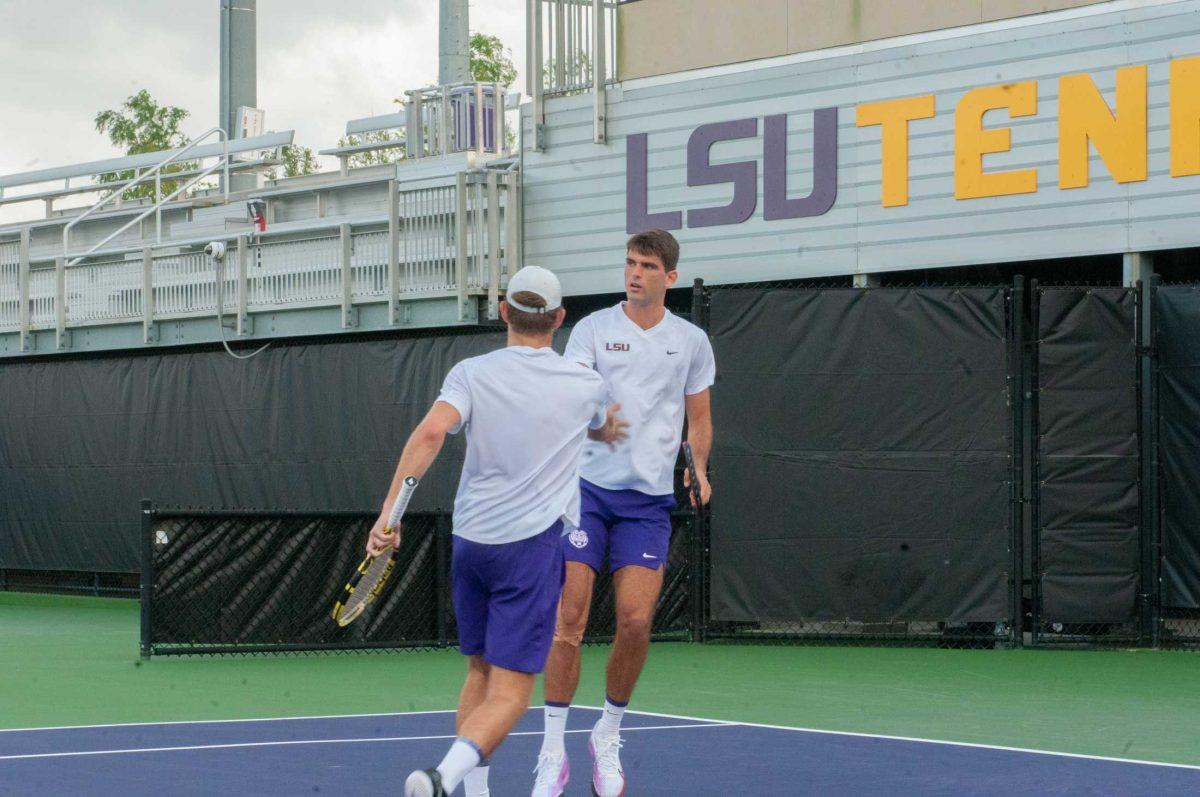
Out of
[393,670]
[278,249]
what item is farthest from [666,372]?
[278,249]

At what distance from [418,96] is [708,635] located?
311 inches

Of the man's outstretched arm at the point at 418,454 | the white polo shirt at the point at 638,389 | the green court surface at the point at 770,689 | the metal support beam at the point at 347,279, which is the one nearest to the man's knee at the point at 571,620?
the white polo shirt at the point at 638,389

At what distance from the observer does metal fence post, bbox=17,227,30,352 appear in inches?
862

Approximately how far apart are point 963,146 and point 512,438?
32.2ft

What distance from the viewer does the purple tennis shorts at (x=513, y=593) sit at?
20.2 ft

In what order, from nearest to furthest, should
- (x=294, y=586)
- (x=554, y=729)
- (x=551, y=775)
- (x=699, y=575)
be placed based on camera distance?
(x=551, y=775) < (x=554, y=729) < (x=294, y=586) < (x=699, y=575)

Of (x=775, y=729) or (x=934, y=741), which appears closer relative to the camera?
(x=934, y=741)

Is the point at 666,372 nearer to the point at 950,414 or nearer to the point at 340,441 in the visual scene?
the point at 950,414

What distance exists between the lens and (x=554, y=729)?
22.9ft

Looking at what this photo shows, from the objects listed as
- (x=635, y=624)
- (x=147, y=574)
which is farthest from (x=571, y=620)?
(x=147, y=574)

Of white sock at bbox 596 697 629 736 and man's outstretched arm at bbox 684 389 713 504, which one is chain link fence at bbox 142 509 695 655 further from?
white sock at bbox 596 697 629 736

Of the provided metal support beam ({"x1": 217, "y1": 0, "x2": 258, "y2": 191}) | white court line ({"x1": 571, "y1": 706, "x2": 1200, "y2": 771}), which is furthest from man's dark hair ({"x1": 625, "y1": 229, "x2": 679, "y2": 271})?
metal support beam ({"x1": 217, "y1": 0, "x2": 258, "y2": 191})

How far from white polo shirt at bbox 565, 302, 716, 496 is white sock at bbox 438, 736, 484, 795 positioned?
1822mm

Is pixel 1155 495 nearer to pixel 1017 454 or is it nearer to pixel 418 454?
pixel 1017 454
